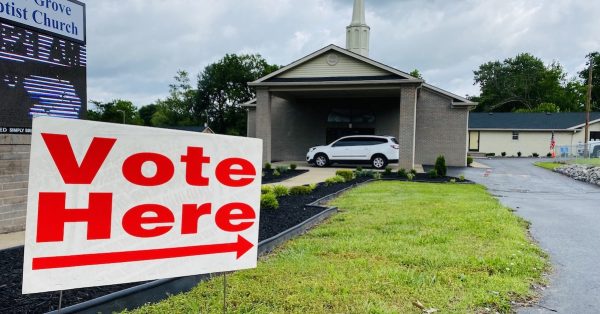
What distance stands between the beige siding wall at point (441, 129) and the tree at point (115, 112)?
5674 centimetres

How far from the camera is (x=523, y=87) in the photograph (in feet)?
228

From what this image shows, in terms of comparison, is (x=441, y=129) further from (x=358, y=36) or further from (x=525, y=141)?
(x=525, y=141)

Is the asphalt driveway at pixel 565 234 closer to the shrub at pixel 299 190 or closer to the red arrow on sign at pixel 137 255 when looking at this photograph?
the red arrow on sign at pixel 137 255

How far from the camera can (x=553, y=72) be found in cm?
6675

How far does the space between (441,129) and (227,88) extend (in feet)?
145

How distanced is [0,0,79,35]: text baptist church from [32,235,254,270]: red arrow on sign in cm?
506

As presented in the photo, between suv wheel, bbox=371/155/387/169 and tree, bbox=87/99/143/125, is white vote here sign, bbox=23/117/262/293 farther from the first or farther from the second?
tree, bbox=87/99/143/125

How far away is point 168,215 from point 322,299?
1718 mm

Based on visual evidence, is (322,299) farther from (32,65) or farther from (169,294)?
(32,65)

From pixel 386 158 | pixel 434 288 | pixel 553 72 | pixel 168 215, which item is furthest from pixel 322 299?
pixel 553 72

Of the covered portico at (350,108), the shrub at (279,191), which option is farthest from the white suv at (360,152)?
the shrub at (279,191)

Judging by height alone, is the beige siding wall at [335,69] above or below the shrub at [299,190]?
above

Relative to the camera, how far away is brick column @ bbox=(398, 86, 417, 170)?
20719 mm

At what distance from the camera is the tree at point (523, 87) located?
66.9 m
